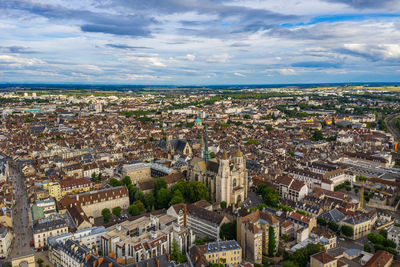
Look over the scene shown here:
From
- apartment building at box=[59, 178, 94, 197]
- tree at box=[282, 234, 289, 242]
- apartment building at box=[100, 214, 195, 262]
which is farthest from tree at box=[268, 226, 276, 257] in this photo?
apartment building at box=[59, 178, 94, 197]

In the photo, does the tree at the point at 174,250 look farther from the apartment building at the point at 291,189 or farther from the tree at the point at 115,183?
the apartment building at the point at 291,189

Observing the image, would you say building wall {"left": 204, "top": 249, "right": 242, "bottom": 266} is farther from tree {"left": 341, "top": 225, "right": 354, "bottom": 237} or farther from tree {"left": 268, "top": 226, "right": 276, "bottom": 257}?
tree {"left": 341, "top": 225, "right": 354, "bottom": 237}

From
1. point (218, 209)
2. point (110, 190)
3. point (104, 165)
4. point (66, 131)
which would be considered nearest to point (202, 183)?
point (218, 209)

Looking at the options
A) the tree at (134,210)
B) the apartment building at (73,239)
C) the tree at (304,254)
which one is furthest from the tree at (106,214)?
the tree at (304,254)

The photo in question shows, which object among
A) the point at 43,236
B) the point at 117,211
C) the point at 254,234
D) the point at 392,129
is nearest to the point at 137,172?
the point at 117,211

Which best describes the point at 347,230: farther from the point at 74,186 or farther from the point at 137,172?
the point at 74,186

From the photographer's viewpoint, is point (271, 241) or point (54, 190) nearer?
point (271, 241)
